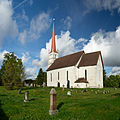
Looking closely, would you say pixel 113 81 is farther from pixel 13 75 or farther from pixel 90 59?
pixel 13 75

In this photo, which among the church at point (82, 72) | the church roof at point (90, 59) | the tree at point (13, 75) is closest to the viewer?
the tree at point (13, 75)

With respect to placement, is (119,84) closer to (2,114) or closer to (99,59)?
(99,59)

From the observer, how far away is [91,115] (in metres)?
7.58

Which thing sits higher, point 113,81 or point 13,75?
point 13,75

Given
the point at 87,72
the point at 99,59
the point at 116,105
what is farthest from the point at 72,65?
the point at 116,105

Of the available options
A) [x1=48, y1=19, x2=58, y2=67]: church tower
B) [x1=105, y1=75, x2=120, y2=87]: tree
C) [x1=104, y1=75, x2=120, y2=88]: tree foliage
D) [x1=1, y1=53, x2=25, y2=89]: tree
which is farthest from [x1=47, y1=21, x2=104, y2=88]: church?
[x1=105, y1=75, x2=120, y2=87]: tree

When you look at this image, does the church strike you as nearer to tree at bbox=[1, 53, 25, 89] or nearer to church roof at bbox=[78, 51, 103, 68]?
church roof at bbox=[78, 51, 103, 68]

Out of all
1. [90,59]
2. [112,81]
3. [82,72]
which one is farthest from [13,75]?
[112,81]

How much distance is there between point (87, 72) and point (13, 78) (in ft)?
71.0

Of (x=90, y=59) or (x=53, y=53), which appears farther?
(x=53, y=53)

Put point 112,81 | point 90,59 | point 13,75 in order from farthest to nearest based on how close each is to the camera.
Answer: point 112,81 → point 90,59 → point 13,75

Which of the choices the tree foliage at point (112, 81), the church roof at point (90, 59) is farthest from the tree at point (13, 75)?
the tree foliage at point (112, 81)

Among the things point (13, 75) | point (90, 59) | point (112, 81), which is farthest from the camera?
point (112, 81)

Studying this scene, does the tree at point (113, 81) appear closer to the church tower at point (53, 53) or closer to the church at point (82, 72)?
the church at point (82, 72)
